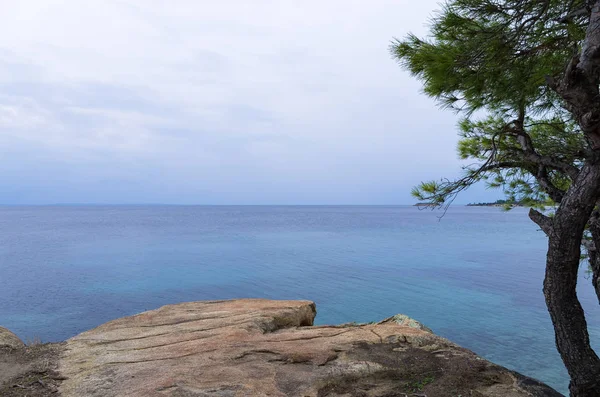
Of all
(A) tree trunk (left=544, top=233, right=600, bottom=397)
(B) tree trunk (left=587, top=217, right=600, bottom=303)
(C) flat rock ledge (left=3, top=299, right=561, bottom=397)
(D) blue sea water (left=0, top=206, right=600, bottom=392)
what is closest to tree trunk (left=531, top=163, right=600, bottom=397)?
(A) tree trunk (left=544, top=233, right=600, bottom=397)

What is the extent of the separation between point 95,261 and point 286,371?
29205 mm

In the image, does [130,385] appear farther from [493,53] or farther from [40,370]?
[493,53]

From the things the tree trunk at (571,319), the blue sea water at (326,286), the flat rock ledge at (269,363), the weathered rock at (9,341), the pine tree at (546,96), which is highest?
the pine tree at (546,96)

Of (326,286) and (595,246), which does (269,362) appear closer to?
(595,246)

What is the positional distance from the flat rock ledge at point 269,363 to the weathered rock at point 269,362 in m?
0.01

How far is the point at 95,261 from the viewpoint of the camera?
100 feet

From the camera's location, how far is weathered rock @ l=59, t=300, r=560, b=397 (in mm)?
5062

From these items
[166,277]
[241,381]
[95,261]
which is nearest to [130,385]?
[241,381]

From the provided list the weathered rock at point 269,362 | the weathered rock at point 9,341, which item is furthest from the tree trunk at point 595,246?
the weathered rock at point 9,341

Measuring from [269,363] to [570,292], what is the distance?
3887 mm

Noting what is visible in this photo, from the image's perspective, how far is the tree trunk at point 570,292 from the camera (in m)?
4.49

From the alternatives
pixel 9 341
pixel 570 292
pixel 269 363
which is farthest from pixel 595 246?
pixel 9 341

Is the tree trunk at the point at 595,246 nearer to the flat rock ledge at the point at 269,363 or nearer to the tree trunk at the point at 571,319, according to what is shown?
the tree trunk at the point at 571,319

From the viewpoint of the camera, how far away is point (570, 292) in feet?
15.4
